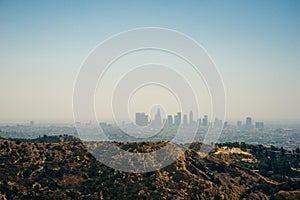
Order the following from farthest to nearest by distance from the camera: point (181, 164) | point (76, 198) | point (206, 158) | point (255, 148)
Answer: point (255, 148)
point (206, 158)
point (181, 164)
point (76, 198)

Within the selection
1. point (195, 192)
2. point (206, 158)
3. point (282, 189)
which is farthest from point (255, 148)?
point (195, 192)

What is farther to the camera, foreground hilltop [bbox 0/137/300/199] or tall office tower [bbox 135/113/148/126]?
tall office tower [bbox 135/113/148/126]

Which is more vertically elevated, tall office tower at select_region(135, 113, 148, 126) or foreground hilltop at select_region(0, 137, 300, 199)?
tall office tower at select_region(135, 113, 148, 126)

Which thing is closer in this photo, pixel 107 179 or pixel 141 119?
pixel 107 179

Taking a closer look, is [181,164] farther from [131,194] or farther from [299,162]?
[299,162]

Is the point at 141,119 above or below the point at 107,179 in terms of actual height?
above

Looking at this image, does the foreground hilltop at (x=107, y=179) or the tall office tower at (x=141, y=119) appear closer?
the foreground hilltop at (x=107, y=179)

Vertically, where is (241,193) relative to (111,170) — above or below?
below

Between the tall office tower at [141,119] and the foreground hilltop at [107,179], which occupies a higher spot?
the tall office tower at [141,119]
